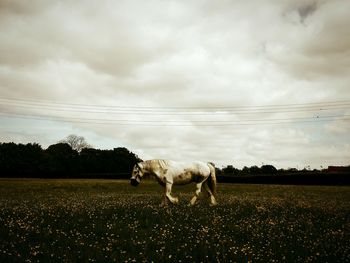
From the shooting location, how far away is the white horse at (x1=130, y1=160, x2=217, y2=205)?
18.6 m

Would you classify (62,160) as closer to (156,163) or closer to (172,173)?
(156,163)

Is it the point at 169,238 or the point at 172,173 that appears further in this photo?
the point at 172,173

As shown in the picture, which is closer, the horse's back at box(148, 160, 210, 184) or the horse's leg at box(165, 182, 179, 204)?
the horse's leg at box(165, 182, 179, 204)

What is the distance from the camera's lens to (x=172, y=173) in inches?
737

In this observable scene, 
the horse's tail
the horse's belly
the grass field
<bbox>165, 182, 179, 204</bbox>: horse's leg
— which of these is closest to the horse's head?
<bbox>165, 182, 179, 204</bbox>: horse's leg

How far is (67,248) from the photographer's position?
9273mm

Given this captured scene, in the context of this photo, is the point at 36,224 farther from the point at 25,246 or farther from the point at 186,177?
the point at 186,177

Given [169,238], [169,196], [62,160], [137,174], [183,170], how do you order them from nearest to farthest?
[169,238] → [169,196] → [137,174] → [183,170] → [62,160]

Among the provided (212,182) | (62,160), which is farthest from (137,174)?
(62,160)

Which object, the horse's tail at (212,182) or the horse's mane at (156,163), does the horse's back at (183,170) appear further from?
the horse's tail at (212,182)

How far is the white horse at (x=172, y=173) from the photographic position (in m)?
18.6

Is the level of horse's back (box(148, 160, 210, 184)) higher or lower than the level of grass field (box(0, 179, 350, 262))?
higher

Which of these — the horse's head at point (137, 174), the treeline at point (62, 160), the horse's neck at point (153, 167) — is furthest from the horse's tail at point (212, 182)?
the treeline at point (62, 160)

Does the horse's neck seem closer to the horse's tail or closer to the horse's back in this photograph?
the horse's back
